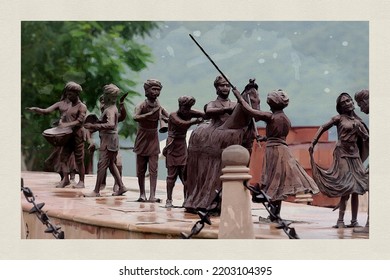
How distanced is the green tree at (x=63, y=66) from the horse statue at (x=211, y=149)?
12.8 m

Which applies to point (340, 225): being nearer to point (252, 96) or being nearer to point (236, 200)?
point (252, 96)

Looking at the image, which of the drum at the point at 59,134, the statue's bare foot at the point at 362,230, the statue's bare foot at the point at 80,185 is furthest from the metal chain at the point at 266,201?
the statue's bare foot at the point at 80,185

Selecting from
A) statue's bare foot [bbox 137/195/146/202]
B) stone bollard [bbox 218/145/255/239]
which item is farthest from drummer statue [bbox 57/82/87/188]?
stone bollard [bbox 218/145/255/239]

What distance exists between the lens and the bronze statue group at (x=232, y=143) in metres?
13.1

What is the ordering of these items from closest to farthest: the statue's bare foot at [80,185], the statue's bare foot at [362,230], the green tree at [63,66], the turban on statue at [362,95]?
1. the statue's bare foot at [362,230]
2. the turban on statue at [362,95]
3. the statue's bare foot at [80,185]
4. the green tree at [63,66]

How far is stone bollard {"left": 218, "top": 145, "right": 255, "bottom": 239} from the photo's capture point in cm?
1080

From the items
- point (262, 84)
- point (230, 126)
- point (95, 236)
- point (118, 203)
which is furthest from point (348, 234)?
point (262, 84)

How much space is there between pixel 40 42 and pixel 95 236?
47.8 feet

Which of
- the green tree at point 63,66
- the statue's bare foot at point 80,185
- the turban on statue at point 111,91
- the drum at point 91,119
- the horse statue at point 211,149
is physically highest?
the green tree at point 63,66

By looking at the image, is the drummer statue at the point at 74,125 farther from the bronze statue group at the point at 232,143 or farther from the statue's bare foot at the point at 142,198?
the statue's bare foot at the point at 142,198

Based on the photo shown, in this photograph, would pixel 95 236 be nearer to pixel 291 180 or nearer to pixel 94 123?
pixel 291 180

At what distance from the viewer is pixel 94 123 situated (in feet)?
53.9

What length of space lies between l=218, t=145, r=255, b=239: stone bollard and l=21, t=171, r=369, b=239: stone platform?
694 mm

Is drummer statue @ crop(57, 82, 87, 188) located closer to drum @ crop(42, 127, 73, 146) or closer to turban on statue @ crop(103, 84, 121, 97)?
drum @ crop(42, 127, 73, 146)
